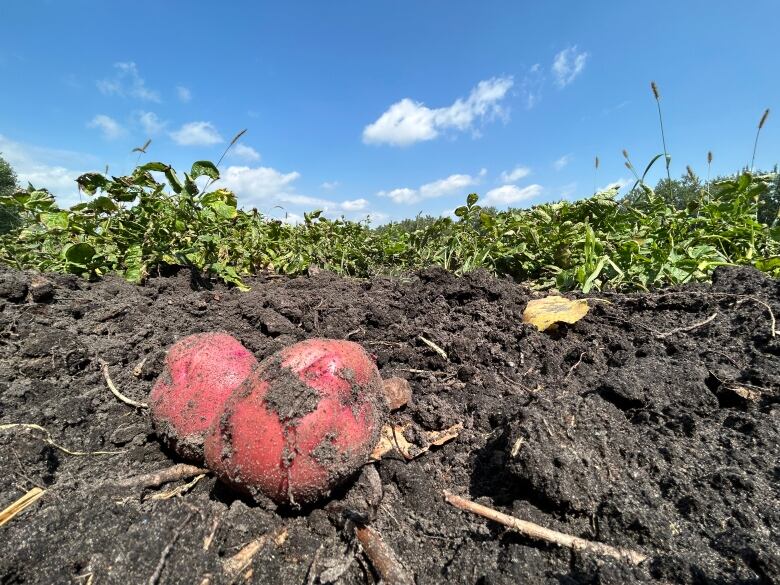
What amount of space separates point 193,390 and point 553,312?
2059 mm

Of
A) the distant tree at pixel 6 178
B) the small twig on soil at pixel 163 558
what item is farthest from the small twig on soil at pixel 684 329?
the distant tree at pixel 6 178

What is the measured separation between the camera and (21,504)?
137cm

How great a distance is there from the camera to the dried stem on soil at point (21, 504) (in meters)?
1.31

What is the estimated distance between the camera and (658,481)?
4.61ft

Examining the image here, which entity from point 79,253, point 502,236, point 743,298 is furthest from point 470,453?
point 79,253

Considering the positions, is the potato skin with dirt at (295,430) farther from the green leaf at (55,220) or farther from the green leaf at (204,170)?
the green leaf at (55,220)

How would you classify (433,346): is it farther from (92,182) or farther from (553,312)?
(92,182)

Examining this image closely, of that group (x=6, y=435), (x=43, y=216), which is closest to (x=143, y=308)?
(x=6, y=435)

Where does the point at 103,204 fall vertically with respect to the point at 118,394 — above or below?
above

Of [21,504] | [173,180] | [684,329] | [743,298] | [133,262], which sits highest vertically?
[173,180]

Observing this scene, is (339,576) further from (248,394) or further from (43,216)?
(43,216)

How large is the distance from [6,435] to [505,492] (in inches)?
75.0

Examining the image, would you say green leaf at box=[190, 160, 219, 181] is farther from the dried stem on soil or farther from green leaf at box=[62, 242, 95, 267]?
the dried stem on soil

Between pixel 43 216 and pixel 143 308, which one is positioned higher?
pixel 43 216
